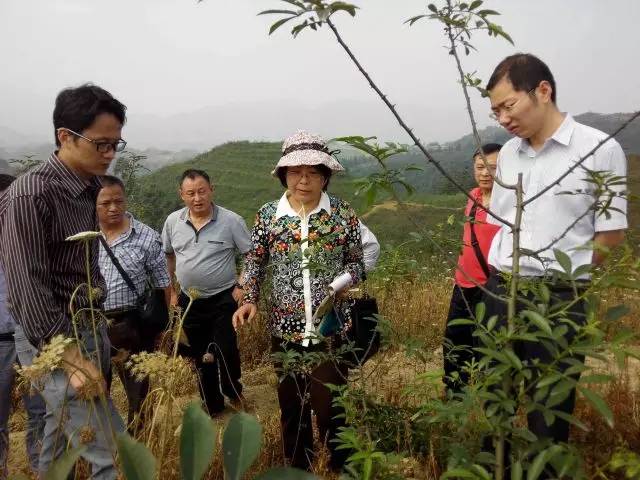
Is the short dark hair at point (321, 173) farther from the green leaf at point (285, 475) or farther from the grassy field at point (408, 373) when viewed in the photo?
the green leaf at point (285, 475)

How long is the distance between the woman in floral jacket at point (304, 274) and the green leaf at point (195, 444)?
1472mm

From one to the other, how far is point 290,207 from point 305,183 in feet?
0.49

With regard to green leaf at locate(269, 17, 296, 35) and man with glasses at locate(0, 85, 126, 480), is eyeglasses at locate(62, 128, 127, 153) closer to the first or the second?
man with glasses at locate(0, 85, 126, 480)

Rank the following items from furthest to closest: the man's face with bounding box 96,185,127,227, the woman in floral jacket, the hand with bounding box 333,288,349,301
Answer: the man's face with bounding box 96,185,127,227 < the woman in floral jacket < the hand with bounding box 333,288,349,301

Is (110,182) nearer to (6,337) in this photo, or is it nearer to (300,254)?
(6,337)

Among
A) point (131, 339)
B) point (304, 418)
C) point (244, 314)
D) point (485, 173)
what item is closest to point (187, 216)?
point (131, 339)

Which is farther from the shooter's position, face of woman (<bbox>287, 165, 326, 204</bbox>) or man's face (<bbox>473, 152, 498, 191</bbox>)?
man's face (<bbox>473, 152, 498, 191</bbox>)

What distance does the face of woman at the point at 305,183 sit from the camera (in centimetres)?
245

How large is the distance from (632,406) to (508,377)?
2275 millimetres

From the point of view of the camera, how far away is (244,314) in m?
2.54

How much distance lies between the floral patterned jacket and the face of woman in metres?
0.06

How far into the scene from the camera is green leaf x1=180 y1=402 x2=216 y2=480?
0.83 m

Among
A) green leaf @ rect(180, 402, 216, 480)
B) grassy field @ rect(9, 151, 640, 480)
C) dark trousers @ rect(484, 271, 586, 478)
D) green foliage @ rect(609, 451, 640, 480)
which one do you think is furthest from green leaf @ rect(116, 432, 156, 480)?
dark trousers @ rect(484, 271, 586, 478)

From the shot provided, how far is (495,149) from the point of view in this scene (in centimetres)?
333
